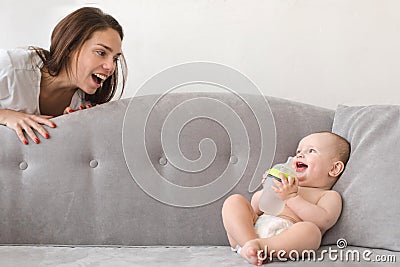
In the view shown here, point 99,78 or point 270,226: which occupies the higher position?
point 99,78

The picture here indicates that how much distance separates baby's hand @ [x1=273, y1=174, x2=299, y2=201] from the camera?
163 centimetres

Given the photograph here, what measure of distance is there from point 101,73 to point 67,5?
0.40 metres

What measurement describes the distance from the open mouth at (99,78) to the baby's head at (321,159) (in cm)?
71

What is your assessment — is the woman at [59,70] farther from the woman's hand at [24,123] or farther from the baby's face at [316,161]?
the baby's face at [316,161]

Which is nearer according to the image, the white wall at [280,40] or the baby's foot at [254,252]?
the baby's foot at [254,252]

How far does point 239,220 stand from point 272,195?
0.13m

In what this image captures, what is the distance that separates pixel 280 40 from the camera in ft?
7.46

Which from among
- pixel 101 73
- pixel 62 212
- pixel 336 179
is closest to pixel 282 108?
pixel 336 179

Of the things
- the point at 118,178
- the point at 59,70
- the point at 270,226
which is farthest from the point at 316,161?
the point at 59,70

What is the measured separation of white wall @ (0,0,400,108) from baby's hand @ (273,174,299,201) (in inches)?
28.0

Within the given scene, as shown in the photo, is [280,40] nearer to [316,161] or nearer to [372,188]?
[316,161]

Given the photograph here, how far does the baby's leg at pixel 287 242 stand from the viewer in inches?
60.9

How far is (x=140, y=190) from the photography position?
193 centimetres

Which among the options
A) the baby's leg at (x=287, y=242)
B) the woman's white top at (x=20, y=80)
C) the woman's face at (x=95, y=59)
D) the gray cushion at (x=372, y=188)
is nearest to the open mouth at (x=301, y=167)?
the gray cushion at (x=372, y=188)
